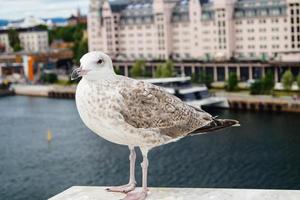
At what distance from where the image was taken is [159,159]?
16375mm

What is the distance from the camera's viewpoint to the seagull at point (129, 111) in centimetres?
337

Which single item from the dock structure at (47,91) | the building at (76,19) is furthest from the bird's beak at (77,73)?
the building at (76,19)

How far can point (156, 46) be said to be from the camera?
39562 millimetres

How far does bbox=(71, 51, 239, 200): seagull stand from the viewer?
3365mm

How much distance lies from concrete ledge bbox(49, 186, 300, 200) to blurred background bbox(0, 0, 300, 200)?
9.37 metres

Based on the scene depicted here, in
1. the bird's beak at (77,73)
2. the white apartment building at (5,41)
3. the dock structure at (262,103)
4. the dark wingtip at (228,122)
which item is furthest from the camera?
the white apartment building at (5,41)

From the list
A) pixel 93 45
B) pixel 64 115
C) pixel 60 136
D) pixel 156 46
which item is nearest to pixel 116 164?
pixel 60 136

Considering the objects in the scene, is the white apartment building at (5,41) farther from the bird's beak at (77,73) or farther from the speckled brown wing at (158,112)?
the bird's beak at (77,73)

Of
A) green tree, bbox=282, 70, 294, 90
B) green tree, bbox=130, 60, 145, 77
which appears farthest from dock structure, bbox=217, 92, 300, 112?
green tree, bbox=130, 60, 145, 77

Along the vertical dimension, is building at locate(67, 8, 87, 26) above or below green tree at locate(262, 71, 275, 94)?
above

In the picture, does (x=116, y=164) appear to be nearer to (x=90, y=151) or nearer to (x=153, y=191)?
(x=90, y=151)

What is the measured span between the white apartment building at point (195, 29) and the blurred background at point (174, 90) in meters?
0.06

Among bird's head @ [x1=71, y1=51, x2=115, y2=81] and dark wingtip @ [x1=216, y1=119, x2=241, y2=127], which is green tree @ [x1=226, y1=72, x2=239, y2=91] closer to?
dark wingtip @ [x1=216, y1=119, x2=241, y2=127]

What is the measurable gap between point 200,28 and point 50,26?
29961 millimetres
